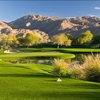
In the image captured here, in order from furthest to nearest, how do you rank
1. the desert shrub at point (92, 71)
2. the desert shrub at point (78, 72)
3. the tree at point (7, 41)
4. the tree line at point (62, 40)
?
1. the tree at point (7, 41)
2. the tree line at point (62, 40)
3. the desert shrub at point (78, 72)
4. the desert shrub at point (92, 71)

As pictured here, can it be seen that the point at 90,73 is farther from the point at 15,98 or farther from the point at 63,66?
the point at 15,98

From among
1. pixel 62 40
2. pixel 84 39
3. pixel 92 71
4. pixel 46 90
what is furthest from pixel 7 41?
pixel 46 90

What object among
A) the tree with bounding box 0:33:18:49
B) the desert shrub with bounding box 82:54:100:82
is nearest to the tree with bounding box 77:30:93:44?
the tree with bounding box 0:33:18:49

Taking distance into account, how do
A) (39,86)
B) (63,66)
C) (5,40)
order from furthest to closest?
(5,40), (63,66), (39,86)

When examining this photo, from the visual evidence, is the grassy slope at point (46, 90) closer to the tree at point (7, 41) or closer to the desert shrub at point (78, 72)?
the desert shrub at point (78, 72)

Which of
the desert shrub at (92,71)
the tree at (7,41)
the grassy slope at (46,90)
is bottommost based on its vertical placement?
the grassy slope at (46,90)

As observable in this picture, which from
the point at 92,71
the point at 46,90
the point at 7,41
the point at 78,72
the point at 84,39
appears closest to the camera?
the point at 46,90

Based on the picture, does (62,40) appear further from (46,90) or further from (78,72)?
(46,90)

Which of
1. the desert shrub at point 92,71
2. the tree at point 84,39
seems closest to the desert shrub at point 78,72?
the desert shrub at point 92,71

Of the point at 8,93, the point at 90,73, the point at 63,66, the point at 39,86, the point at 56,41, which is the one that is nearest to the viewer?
the point at 8,93

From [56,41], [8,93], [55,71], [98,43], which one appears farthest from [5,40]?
[8,93]

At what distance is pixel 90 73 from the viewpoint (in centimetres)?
1252

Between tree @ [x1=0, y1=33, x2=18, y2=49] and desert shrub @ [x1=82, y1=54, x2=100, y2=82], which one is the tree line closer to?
tree @ [x1=0, y1=33, x2=18, y2=49]

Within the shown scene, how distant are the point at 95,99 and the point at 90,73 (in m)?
4.78
